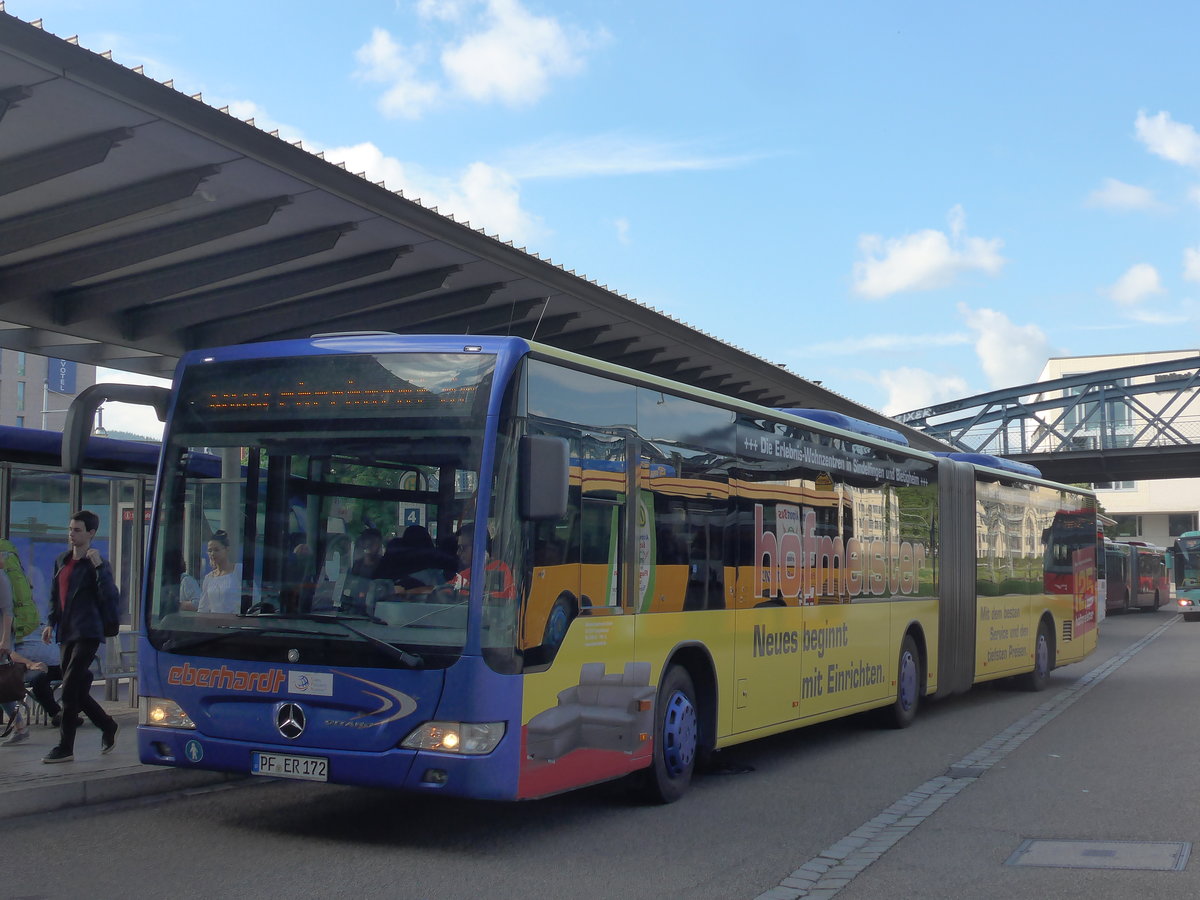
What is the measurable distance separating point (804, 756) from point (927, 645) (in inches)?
129

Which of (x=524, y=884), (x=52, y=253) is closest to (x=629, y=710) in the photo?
(x=524, y=884)

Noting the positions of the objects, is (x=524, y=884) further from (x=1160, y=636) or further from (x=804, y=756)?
(x=1160, y=636)

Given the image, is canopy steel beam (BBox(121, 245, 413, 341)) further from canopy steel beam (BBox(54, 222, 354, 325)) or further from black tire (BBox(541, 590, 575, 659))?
black tire (BBox(541, 590, 575, 659))

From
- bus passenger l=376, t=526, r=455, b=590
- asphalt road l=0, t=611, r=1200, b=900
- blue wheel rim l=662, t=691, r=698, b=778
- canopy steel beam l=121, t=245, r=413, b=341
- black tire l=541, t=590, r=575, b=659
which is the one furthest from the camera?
canopy steel beam l=121, t=245, r=413, b=341

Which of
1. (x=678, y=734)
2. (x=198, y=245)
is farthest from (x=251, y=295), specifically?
(x=678, y=734)

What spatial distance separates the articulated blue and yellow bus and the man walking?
6.04ft

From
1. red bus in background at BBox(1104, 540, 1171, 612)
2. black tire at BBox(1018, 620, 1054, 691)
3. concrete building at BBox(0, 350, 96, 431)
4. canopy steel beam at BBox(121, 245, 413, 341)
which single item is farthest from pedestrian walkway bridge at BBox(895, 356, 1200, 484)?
concrete building at BBox(0, 350, 96, 431)

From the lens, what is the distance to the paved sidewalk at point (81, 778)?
8.01m

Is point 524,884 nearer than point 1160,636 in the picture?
Yes

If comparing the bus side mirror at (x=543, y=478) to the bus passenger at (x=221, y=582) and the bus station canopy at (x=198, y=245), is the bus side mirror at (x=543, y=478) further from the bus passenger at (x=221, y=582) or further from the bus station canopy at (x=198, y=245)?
the bus station canopy at (x=198, y=245)

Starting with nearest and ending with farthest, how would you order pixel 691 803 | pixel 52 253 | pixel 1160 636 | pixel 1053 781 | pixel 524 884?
pixel 524 884 → pixel 691 803 → pixel 1053 781 → pixel 52 253 → pixel 1160 636

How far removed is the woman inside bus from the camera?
24.5 feet

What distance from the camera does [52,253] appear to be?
1152cm

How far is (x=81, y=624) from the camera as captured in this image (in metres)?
9.30
